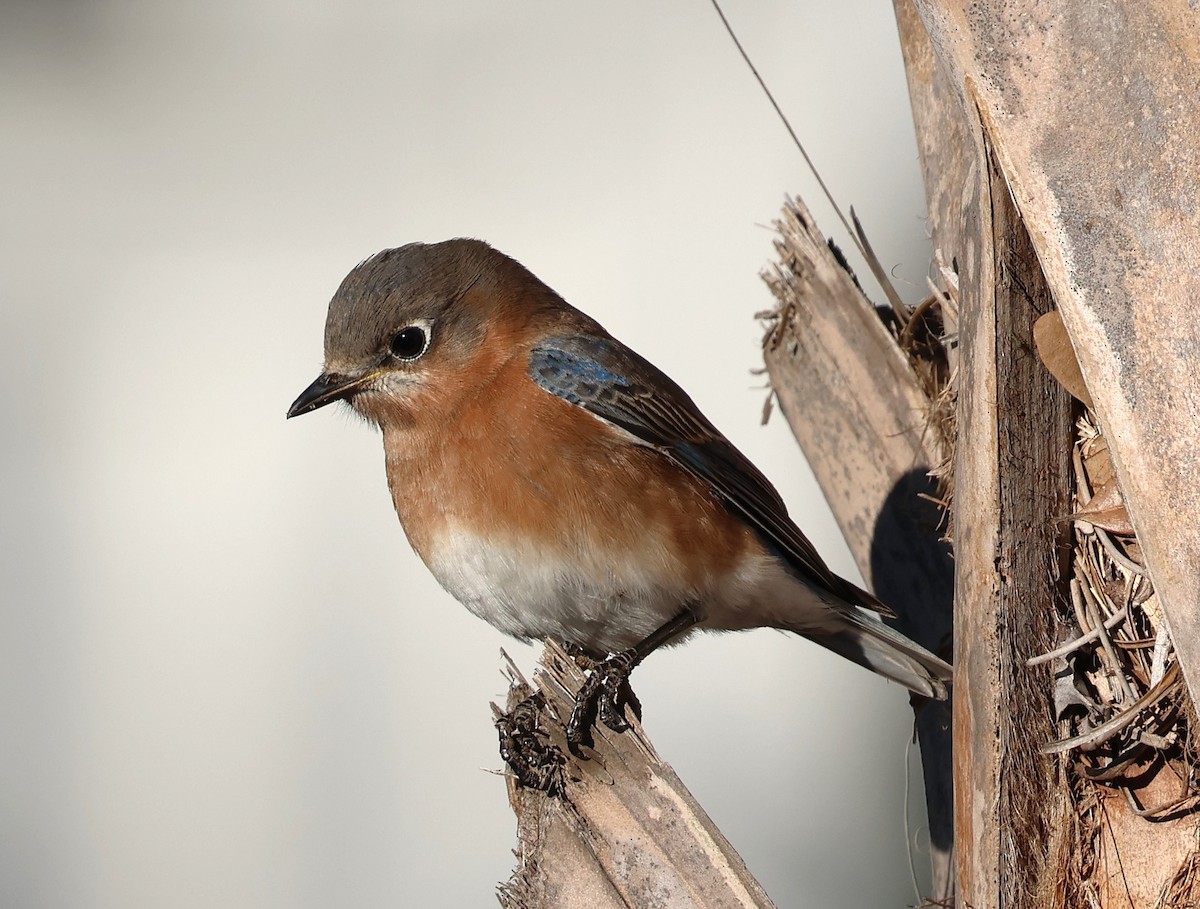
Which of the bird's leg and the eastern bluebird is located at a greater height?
the eastern bluebird

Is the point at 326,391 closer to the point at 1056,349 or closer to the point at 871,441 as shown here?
the point at 871,441

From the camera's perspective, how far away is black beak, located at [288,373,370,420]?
301 cm

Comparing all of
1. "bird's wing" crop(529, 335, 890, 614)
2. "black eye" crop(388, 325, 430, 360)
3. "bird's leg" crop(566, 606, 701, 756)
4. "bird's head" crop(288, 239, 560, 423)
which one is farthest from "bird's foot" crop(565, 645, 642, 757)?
"black eye" crop(388, 325, 430, 360)

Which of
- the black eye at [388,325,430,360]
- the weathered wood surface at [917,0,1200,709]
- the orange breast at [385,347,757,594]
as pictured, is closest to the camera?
the weathered wood surface at [917,0,1200,709]

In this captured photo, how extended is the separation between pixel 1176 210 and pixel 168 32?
13.6 feet

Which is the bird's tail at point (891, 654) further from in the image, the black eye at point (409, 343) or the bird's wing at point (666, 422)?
the black eye at point (409, 343)

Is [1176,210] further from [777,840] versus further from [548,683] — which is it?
[777,840]

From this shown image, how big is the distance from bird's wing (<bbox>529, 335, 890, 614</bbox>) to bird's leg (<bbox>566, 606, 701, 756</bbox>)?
0.32 m

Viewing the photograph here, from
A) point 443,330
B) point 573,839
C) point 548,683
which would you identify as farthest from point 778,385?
point 573,839

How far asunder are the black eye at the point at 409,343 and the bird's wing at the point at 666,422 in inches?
11.3

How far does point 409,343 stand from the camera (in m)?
3.10

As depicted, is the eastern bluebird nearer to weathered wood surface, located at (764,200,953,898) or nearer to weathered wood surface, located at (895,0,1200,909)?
weathered wood surface, located at (764,200,953,898)

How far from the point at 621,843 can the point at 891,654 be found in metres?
1.27

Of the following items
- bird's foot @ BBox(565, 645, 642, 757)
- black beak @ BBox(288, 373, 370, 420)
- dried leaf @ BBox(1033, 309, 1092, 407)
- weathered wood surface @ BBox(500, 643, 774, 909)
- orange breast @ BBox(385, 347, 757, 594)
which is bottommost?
weathered wood surface @ BBox(500, 643, 774, 909)
